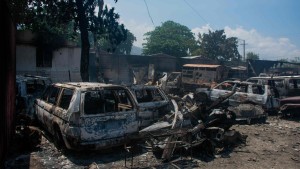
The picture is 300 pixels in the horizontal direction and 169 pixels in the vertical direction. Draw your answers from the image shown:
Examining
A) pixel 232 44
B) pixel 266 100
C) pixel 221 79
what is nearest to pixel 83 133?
pixel 266 100

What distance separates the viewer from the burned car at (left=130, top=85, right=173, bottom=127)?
7.23 meters

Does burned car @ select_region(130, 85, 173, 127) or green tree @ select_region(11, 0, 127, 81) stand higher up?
green tree @ select_region(11, 0, 127, 81)

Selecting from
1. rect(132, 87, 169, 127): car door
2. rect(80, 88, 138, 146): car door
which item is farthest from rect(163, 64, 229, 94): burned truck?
rect(80, 88, 138, 146): car door

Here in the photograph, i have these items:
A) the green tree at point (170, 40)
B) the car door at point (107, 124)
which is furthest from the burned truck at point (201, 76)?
the green tree at point (170, 40)

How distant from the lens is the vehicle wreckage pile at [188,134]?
240 inches

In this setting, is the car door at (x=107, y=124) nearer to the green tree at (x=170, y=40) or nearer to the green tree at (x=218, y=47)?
the green tree at (x=170, y=40)

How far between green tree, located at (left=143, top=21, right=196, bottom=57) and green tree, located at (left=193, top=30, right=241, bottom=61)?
211 centimetres

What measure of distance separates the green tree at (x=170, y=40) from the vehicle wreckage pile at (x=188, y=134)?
37.2 m

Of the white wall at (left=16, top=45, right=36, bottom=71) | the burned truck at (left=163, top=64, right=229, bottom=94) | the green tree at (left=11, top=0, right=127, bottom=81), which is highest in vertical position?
the green tree at (left=11, top=0, right=127, bottom=81)

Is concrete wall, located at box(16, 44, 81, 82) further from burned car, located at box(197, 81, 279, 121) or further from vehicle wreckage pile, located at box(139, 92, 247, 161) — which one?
vehicle wreckage pile, located at box(139, 92, 247, 161)

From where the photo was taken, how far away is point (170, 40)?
46531 millimetres

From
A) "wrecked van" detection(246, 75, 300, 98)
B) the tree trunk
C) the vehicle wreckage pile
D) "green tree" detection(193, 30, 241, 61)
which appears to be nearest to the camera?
the vehicle wreckage pile

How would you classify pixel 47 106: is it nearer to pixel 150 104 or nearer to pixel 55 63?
pixel 150 104

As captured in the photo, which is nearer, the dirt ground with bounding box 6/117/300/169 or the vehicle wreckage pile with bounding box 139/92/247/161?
the dirt ground with bounding box 6/117/300/169
